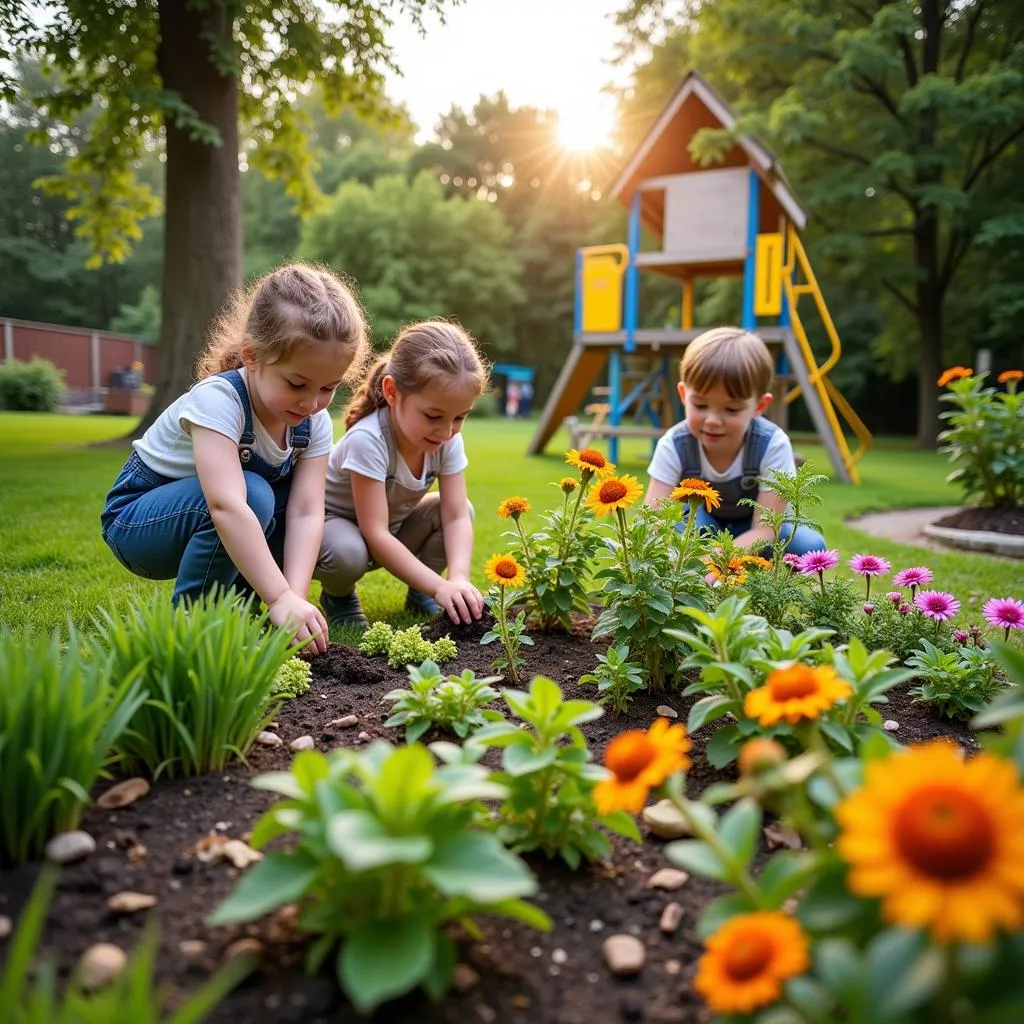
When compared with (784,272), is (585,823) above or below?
below

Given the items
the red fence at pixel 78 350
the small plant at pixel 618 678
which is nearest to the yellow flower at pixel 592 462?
the small plant at pixel 618 678

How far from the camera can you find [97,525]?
5.00 meters

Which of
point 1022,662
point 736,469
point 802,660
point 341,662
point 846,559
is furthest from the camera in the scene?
point 846,559

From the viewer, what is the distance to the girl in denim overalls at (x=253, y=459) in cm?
237

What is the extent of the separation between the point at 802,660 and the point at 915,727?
522mm

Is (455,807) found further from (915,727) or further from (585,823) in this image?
(915,727)

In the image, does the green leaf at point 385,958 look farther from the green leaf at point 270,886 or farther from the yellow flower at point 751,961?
the yellow flower at point 751,961

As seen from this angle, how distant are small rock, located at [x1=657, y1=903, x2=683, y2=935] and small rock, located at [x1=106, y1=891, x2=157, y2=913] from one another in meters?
0.76

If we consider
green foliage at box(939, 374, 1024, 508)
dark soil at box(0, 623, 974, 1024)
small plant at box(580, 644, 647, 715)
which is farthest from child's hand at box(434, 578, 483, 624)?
green foliage at box(939, 374, 1024, 508)

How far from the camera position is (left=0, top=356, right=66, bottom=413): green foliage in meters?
19.3

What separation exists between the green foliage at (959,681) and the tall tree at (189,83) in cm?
803

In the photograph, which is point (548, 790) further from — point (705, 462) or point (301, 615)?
point (705, 462)

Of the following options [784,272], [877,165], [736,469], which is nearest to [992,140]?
[877,165]

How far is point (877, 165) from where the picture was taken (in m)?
13.5
